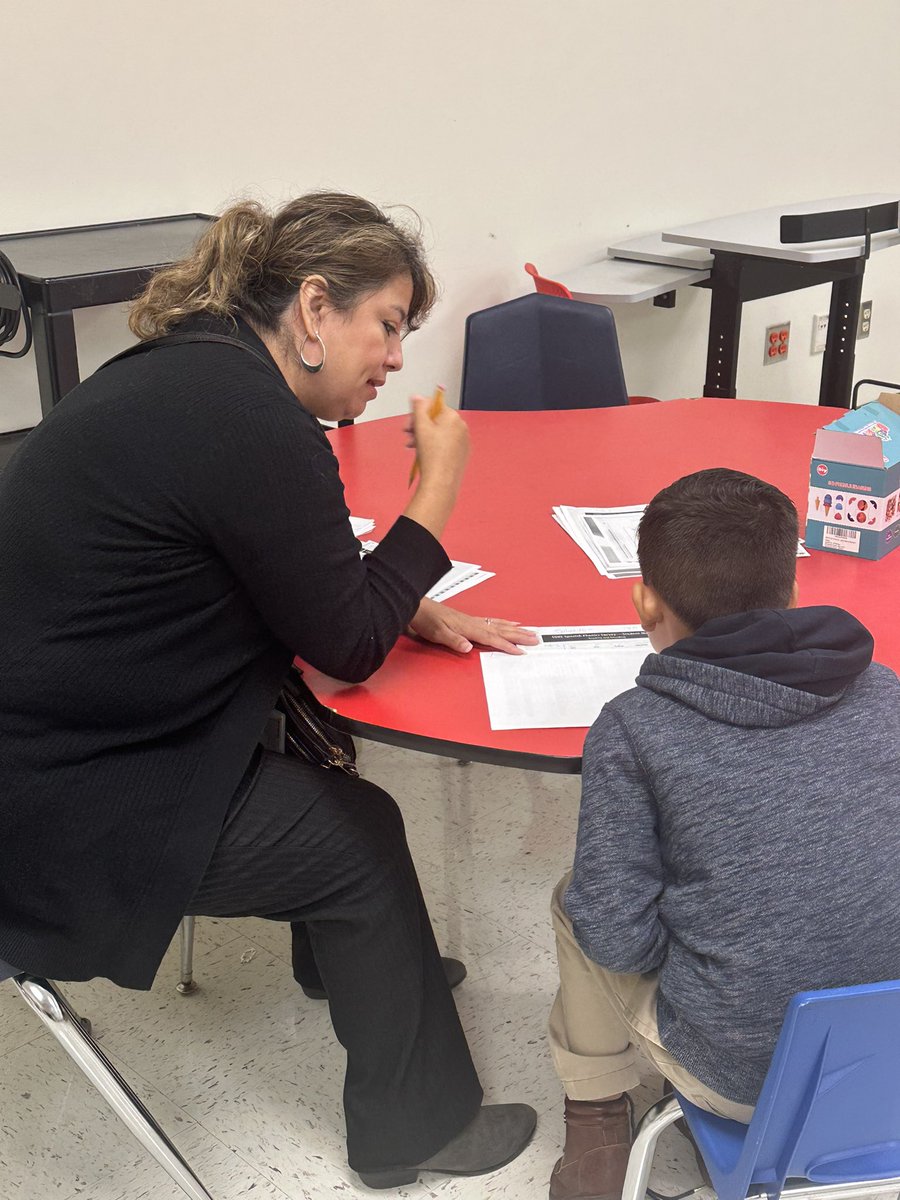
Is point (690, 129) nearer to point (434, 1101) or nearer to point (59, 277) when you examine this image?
→ point (59, 277)

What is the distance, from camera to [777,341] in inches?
181

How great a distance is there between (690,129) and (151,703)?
3.25 metres

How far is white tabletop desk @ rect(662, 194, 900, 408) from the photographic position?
11.3 feet

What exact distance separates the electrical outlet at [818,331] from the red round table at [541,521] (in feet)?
7.87

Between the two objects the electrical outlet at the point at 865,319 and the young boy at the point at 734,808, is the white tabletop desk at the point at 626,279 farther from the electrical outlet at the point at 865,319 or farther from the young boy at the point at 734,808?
the young boy at the point at 734,808

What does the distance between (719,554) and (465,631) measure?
40 cm

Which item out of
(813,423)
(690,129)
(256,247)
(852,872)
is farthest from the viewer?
(690,129)


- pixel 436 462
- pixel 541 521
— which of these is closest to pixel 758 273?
pixel 541 521

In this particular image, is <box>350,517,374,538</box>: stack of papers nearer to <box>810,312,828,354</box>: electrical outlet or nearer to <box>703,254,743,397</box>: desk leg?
<box>703,254,743,397</box>: desk leg

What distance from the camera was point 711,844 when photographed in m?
1.14

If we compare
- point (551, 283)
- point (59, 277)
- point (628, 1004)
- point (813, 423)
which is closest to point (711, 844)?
point (628, 1004)

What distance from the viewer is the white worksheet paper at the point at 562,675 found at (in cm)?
140

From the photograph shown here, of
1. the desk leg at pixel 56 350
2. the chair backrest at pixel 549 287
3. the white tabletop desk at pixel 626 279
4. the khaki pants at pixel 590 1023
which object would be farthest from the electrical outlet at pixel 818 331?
the khaki pants at pixel 590 1023

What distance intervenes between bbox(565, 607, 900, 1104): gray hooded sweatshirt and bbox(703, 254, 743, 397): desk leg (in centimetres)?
250
